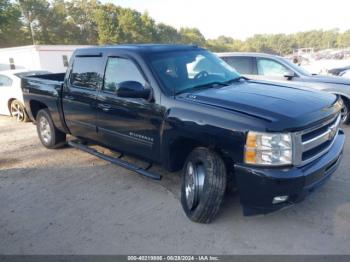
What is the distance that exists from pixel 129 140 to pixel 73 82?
5.48 ft

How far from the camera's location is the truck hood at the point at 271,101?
324 centimetres

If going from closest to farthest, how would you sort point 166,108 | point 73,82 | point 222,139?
1. point 222,139
2. point 166,108
3. point 73,82

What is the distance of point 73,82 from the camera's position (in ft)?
18.1

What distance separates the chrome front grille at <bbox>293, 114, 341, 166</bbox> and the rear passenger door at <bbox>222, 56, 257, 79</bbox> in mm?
4966

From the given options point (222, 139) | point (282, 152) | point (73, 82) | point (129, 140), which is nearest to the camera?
point (282, 152)

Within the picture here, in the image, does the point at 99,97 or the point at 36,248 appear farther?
the point at 99,97

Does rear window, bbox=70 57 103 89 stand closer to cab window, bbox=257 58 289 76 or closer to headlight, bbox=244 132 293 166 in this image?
headlight, bbox=244 132 293 166

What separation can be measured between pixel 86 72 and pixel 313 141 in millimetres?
3450

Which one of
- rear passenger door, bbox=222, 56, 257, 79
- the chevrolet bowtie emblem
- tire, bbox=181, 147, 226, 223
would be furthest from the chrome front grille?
rear passenger door, bbox=222, 56, 257, 79

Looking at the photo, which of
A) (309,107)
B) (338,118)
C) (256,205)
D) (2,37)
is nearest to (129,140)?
(256,205)

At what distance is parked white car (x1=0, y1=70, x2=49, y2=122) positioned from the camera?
9969 mm

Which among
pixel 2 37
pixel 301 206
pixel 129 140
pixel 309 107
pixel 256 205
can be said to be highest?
pixel 2 37

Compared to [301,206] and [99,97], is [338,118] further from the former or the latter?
[99,97]

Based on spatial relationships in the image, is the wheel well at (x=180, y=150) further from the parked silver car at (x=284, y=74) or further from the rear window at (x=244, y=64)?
the rear window at (x=244, y=64)
